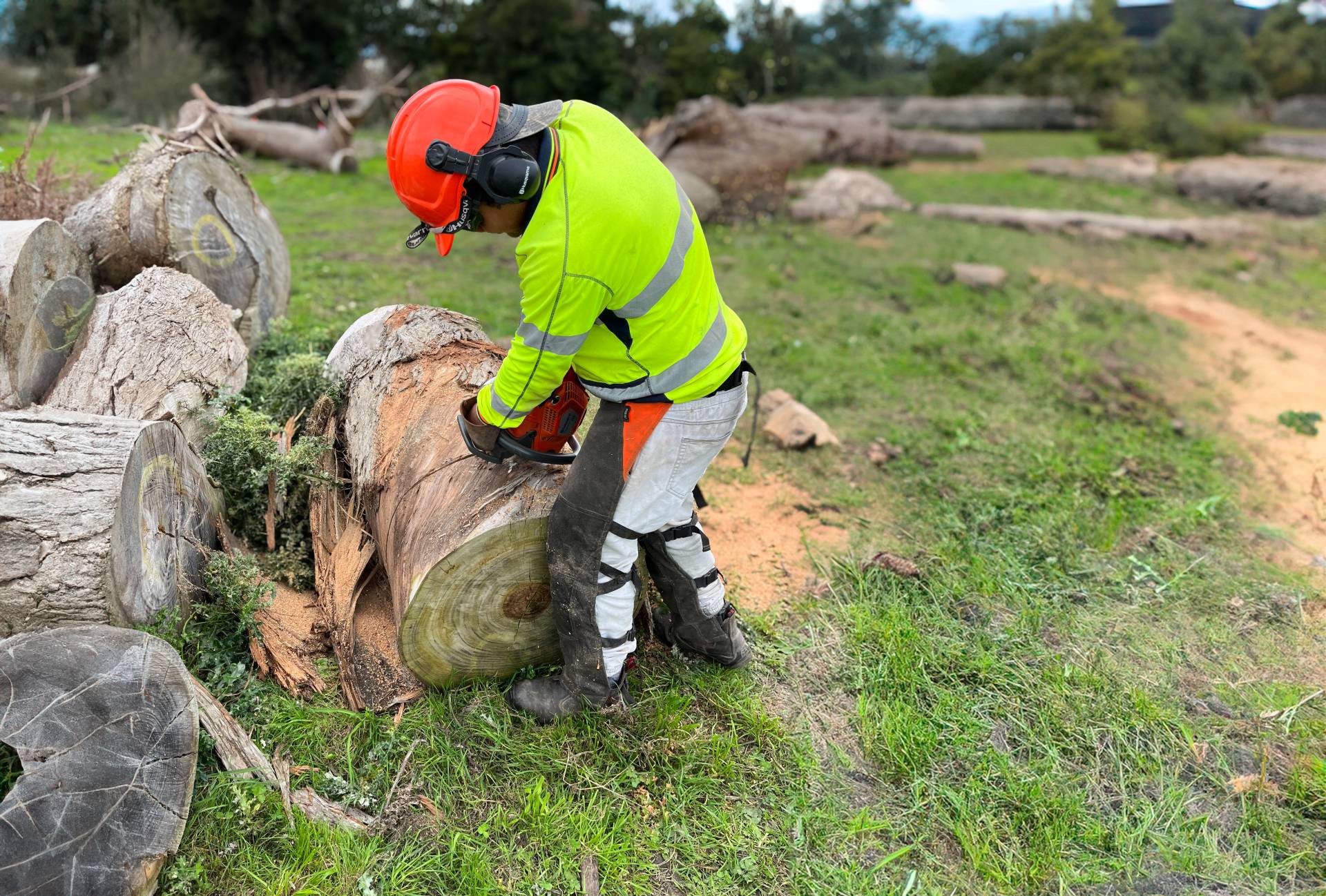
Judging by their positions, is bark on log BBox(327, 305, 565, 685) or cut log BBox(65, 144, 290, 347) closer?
bark on log BBox(327, 305, 565, 685)

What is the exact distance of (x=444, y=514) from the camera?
3123 mm

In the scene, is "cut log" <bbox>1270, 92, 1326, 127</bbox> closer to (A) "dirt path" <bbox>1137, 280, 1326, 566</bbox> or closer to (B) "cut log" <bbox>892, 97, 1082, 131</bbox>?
(B) "cut log" <bbox>892, 97, 1082, 131</bbox>

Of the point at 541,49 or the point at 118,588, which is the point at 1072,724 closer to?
the point at 118,588

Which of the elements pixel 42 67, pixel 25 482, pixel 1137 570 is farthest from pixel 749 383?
pixel 42 67

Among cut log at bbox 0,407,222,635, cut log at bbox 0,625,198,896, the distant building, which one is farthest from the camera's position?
the distant building

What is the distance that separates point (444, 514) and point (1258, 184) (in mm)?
16530

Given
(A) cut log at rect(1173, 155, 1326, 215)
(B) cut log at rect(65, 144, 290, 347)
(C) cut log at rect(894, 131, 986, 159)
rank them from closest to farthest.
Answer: (B) cut log at rect(65, 144, 290, 347)
(A) cut log at rect(1173, 155, 1326, 215)
(C) cut log at rect(894, 131, 986, 159)

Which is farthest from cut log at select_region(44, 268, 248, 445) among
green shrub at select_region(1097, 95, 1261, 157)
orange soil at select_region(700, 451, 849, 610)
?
green shrub at select_region(1097, 95, 1261, 157)

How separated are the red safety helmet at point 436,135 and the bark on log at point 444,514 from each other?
1061 mm

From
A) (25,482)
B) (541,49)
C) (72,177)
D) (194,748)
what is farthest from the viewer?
(541,49)

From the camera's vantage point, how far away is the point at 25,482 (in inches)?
110

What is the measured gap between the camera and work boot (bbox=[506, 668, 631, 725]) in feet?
10.6

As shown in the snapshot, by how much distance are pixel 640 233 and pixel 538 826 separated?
6.59 feet

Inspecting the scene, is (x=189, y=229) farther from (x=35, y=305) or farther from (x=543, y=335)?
(x=543, y=335)
